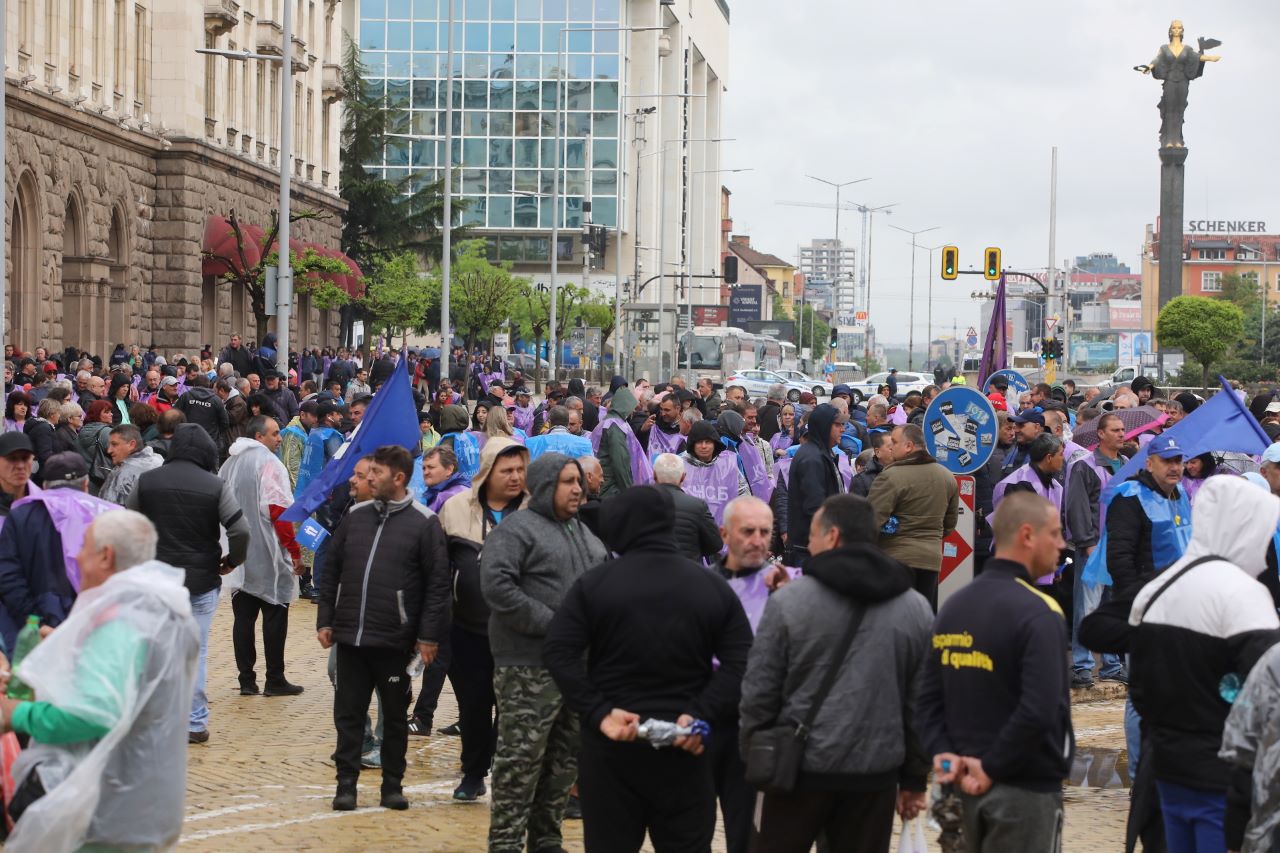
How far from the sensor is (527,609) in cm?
801

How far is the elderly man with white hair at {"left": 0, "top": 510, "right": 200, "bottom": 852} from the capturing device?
5613 mm

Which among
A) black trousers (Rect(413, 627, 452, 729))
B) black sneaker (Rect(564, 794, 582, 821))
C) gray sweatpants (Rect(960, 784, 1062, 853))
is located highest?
gray sweatpants (Rect(960, 784, 1062, 853))

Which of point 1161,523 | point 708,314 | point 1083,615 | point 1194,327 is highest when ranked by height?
point 708,314

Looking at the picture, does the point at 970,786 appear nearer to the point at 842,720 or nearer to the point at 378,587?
the point at 842,720

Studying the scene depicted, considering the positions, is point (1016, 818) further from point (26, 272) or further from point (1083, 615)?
point (26, 272)

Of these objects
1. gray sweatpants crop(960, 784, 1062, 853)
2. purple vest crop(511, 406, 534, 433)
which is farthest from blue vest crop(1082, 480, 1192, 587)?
purple vest crop(511, 406, 534, 433)

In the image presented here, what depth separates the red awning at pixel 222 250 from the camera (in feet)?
150

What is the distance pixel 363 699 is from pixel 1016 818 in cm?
432

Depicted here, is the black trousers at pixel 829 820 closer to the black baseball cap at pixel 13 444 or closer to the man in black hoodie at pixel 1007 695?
the man in black hoodie at pixel 1007 695

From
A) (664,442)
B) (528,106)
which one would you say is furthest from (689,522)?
(528,106)

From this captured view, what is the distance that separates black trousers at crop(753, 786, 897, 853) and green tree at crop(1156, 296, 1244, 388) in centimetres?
5872

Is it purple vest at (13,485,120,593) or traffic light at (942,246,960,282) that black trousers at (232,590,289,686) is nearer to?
purple vest at (13,485,120,593)

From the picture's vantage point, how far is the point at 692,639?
21.5ft

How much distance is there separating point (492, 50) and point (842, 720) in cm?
9994
